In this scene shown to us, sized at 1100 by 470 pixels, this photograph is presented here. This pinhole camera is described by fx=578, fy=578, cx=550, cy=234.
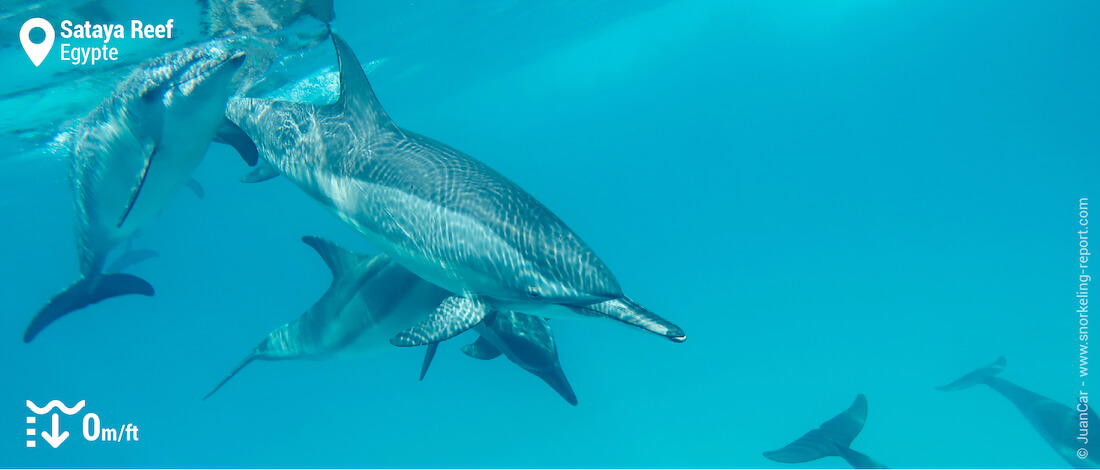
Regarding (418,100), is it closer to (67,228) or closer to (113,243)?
(113,243)

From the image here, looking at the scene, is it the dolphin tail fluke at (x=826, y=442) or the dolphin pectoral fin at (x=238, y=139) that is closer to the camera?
the dolphin pectoral fin at (x=238, y=139)

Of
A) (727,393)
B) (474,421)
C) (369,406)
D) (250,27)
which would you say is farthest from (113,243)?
(727,393)

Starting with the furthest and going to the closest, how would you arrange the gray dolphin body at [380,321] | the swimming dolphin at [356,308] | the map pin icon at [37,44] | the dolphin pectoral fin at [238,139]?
1. the map pin icon at [37,44]
2. the swimming dolphin at [356,308]
3. the gray dolphin body at [380,321]
4. the dolphin pectoral fin at [238,139]

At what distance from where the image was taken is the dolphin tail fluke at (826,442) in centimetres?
666

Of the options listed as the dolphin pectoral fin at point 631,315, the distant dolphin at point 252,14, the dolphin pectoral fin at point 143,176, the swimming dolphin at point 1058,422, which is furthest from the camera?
the distant dolphin at point 252,14

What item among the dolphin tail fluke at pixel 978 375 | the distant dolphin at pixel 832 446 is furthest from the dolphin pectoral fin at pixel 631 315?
the dolphin tail fluke at pixel 978 375

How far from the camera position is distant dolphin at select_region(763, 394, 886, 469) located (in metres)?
6.32

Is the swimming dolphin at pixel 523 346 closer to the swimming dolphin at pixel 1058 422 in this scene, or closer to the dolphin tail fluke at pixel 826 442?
the dolphin tail fluke at pixel 826 442

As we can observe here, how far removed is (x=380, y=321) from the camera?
580cm

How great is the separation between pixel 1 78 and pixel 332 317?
43.3 feet

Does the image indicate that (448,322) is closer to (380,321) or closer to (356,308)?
(380,321)

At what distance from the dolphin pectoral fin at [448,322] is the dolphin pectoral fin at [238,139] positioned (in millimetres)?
2568

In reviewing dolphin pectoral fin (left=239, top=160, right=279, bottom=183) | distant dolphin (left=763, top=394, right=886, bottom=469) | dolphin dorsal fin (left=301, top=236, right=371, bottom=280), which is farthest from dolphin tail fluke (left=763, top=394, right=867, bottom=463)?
dolphin pectoral fin (left=239, top=160, right=279, bottom=183)

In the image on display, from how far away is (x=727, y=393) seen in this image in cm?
2756
